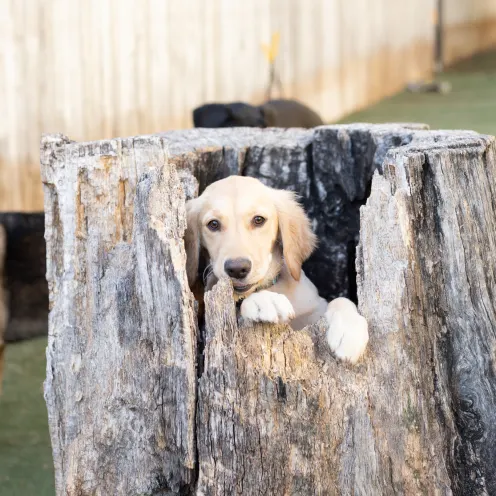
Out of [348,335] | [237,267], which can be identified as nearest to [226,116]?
[237,267]

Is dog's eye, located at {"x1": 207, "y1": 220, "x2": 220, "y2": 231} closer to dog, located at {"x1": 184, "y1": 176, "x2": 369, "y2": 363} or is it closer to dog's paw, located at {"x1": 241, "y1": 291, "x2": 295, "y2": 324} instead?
dog, located at {"x1": 184, "y1": 176, "x2": 369, "y2": 363}

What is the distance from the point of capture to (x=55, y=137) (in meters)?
2.77

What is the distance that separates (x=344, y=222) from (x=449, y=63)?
8195 millimetres

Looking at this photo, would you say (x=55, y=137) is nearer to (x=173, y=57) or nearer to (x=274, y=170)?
(x=274, y=170)

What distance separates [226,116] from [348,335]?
2958 millimetres

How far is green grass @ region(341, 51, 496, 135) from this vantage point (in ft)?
23.7

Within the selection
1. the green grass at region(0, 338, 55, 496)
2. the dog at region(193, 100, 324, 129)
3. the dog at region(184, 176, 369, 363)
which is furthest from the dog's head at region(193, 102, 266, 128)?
the dog at region(184, 176, 369, 363)

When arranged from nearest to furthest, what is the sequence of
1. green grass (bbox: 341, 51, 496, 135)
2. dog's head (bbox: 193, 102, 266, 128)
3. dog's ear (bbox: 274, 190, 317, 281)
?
1. dog's ear (bbox: 274, 190, 317, 281)
2. dog's head (bbox: 193, 102, 266, 128)
3. green grass (bbox: 341, 51, 496, 135)

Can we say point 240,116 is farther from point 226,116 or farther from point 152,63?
point 152,63

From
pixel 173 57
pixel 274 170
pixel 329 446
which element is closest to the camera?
pixel 329 446

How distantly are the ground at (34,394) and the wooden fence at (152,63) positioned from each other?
0.67 metres

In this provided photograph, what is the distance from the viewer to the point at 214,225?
300cm

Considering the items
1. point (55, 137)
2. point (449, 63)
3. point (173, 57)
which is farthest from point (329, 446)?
point (449, 63)

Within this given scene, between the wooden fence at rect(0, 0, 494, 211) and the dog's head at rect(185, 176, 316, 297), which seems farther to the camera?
the wooden fence at rect(0, 0, 494, 211)
